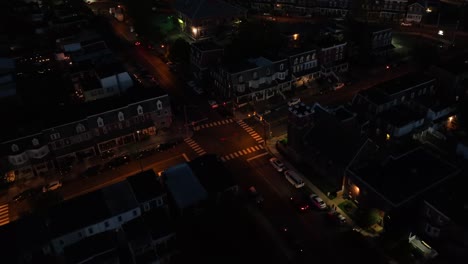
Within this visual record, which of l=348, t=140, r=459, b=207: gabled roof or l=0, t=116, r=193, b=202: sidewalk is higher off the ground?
l=348, t=140, r=459, b=207: gabled roof

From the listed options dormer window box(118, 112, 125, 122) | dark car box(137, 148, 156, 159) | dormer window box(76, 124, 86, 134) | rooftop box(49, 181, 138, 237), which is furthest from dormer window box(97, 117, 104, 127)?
rooftop box(49, 181, 138, 237)

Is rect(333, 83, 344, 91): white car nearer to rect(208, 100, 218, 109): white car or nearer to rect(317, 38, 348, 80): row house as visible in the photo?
rect(317, 38, 348, 80): row house

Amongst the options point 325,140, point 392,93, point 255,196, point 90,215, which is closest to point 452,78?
point 392,93

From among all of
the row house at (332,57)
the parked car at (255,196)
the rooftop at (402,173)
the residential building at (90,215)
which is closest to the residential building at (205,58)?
the row house at (332,57)

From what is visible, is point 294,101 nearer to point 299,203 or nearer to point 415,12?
point 299,203

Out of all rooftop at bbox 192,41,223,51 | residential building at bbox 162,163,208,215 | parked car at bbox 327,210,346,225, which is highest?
rooftop at bbox 192,41,223,51

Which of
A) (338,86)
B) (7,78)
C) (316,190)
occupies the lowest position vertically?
(316,190)
